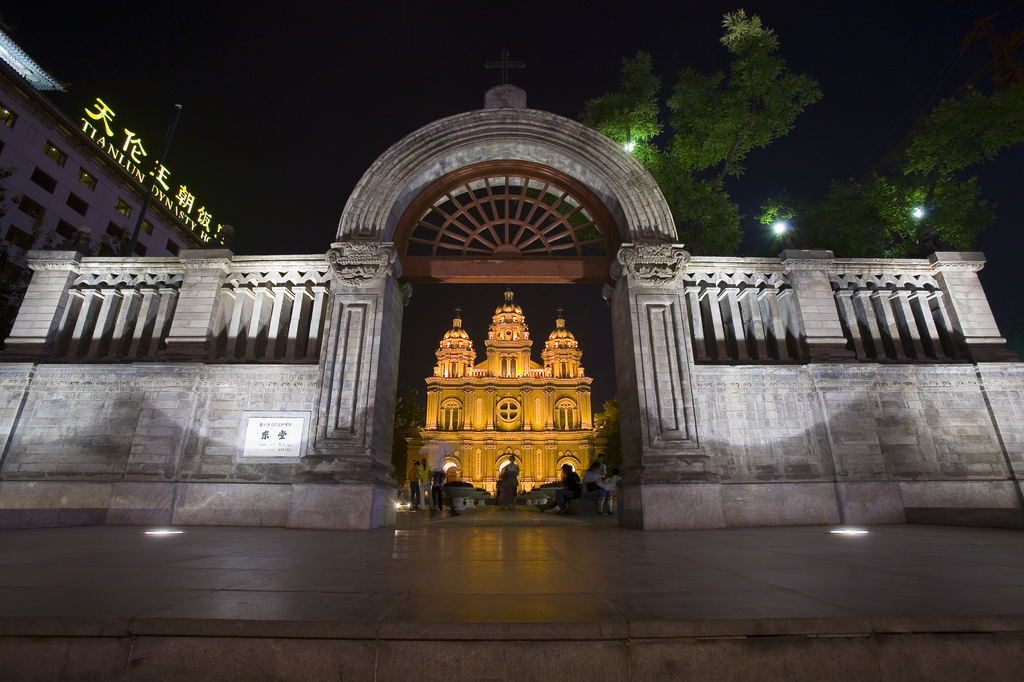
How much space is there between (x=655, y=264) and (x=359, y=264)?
6.22 m

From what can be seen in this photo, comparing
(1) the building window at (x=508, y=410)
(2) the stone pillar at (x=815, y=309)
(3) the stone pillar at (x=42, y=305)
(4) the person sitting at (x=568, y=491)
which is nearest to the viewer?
(2) the stone pillar at (x=815, y=309)

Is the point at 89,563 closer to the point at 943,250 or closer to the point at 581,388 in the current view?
the point at 943,250

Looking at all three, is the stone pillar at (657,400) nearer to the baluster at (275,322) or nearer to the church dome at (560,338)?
the baluster at (275,322)

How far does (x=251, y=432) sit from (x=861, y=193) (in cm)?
1799

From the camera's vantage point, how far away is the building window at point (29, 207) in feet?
99.3

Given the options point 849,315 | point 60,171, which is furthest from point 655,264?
point 60,171

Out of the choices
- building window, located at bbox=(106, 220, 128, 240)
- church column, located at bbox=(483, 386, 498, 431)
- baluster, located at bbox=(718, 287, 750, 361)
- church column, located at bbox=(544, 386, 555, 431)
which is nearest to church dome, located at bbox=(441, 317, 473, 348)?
church column, located at bbox=(483, 386, 498, 431)

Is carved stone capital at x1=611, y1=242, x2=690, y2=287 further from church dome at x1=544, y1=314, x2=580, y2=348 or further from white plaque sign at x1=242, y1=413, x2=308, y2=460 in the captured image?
church dome at x1=544, y1=314, x2=580, y2=348

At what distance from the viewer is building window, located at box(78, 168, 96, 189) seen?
3535 centimetres

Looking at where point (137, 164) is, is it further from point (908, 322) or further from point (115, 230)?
point (908, 322)

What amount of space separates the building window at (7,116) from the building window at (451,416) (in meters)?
41.5

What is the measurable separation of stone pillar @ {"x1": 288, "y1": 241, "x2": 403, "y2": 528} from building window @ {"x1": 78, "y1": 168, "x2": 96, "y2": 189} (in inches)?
1527

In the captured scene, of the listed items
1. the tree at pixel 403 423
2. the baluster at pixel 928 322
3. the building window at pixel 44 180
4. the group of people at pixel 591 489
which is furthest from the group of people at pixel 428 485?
the building window at pixel 44 180

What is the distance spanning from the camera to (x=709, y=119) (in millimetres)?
14320
